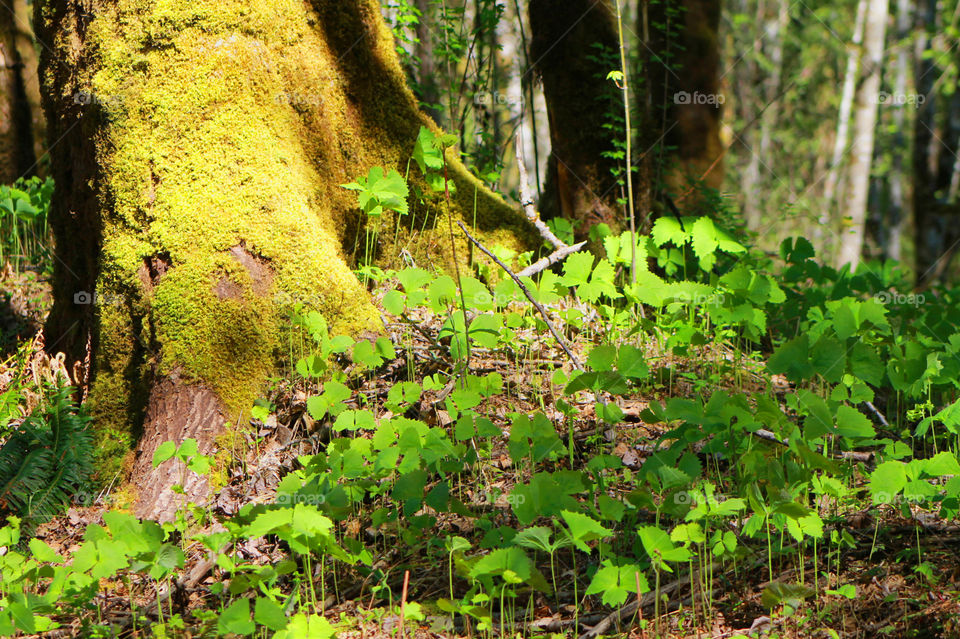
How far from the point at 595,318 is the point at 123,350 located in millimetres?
2325

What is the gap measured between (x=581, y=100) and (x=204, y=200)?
2452 millimetres

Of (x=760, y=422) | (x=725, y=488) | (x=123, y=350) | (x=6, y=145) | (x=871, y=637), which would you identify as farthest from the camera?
(x=6, y=145)

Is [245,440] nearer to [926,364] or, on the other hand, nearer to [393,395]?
[393,395]

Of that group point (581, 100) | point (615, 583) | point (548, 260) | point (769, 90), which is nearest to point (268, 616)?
point (615, 583)

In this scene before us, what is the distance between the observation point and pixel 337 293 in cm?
333

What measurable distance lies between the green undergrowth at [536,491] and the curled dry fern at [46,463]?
18 centimetres

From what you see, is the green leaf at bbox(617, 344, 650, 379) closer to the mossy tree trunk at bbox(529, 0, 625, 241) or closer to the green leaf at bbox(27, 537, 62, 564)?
the mossy tree trunk at bbox(529, 0, 625, 241)

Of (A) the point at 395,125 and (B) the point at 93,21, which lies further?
(A) the point at 395,125

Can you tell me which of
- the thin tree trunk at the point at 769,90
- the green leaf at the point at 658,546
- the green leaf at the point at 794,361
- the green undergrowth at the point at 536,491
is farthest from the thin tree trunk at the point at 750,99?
the green leaf at the point at 658,546

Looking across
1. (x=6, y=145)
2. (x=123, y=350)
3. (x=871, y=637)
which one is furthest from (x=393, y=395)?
(x=6, y=145)

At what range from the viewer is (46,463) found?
2938 mm

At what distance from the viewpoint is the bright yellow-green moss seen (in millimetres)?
3123

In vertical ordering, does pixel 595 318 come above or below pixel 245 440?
above

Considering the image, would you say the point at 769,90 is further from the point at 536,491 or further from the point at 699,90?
the point at 536,491
